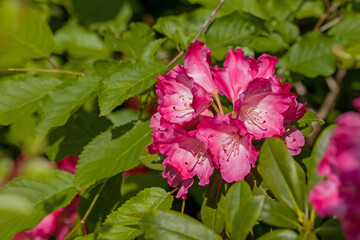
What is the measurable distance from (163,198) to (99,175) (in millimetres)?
241

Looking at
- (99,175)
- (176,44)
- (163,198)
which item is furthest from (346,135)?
(176,44)

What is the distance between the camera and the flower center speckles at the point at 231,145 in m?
1.19

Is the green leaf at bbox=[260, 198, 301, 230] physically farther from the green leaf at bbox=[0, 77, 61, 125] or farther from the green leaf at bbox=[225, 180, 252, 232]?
the green leaf at bbox=[0, 77, 61, 125]

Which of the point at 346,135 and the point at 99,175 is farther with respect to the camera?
the point at 99,175

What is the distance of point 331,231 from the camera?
89 centimetres

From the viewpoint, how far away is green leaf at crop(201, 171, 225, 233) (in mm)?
1174

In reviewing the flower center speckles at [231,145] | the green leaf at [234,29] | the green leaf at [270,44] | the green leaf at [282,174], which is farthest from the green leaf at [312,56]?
the green leaf at [282,174]

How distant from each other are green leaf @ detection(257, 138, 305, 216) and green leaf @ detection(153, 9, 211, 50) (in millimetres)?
715

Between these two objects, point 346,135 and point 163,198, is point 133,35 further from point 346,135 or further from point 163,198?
point 346,135

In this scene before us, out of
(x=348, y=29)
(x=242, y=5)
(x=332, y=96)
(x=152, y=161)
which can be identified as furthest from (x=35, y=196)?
(x=332, y=96)

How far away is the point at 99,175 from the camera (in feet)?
4.41

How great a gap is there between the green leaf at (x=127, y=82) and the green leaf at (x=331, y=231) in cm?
75

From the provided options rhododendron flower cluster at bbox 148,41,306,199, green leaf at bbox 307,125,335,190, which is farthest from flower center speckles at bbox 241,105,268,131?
green leaf at bbox 307,125,335,190

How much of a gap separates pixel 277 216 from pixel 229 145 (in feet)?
1.02
